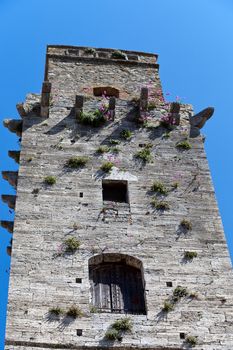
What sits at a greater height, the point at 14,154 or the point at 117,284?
the point at 14,154

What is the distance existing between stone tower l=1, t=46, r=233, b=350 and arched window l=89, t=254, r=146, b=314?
22mm

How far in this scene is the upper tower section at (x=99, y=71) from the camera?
2212 cm

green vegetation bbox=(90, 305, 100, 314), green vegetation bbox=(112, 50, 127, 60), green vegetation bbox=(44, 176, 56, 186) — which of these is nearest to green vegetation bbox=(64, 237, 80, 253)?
green vegetation bbox=(90, 305, 100, 314)

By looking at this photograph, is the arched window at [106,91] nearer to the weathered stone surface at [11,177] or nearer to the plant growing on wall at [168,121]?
the plant growing on wall at [168,121]

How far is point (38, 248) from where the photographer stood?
15664 millimetres

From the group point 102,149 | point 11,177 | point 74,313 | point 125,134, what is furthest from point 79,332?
point 125,134

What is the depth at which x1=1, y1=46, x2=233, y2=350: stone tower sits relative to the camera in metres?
14.2

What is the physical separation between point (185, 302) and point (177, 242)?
69.2 inches

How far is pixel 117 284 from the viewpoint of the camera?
15672 millimetres

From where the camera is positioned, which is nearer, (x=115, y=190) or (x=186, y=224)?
(x=186, y=224)

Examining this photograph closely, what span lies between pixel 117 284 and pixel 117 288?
122 mm

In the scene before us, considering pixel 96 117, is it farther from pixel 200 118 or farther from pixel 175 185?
pixel 175 185

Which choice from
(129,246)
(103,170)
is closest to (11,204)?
(103,170)

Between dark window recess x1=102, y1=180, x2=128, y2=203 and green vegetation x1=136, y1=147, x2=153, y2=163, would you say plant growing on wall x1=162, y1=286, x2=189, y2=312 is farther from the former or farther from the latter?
green vegetation x1=136, y1=147, x2=153, y2=163
